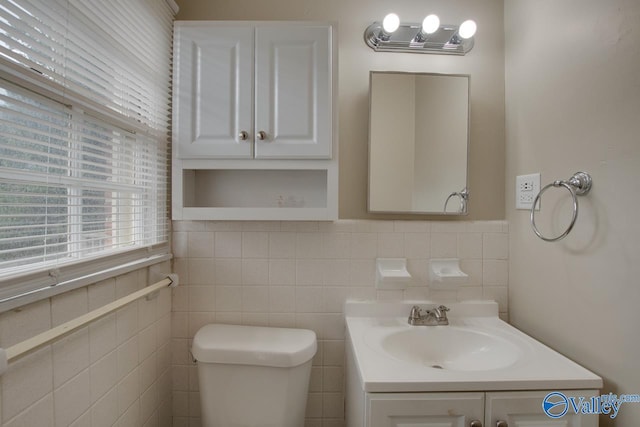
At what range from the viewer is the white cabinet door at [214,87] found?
1205mm

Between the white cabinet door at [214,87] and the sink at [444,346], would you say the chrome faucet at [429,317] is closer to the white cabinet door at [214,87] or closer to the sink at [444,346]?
the sink at [444,346]

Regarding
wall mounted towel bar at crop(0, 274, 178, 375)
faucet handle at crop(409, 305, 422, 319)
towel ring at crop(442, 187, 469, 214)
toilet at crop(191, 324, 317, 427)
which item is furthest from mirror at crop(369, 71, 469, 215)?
wall mounted towel bar at crop(0, 274, 178, 375)

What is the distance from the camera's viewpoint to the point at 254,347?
116 centimetres

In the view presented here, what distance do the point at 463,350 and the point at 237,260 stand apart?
1.02 metres

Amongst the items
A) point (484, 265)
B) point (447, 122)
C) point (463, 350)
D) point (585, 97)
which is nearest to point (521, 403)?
point (463, 350)

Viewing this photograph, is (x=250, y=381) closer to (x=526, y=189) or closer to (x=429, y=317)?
(x=429, y=317)

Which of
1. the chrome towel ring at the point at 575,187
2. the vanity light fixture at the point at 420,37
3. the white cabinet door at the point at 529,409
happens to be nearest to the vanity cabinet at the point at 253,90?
the vanity light fixture at the point at 420,37

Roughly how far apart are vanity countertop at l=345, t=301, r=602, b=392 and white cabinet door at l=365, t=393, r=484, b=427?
0.08 feet

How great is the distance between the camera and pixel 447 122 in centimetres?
138

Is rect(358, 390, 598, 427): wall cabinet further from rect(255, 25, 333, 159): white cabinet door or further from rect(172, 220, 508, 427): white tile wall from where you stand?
rect(255, 25, 333, 159): white cabinet door

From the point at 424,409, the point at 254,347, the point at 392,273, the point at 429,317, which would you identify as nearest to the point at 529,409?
the point at 424,409

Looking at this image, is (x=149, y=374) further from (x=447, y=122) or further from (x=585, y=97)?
(x=585, y=97)

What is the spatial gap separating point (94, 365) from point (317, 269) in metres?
0.84

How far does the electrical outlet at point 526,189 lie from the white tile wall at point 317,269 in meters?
0.16
